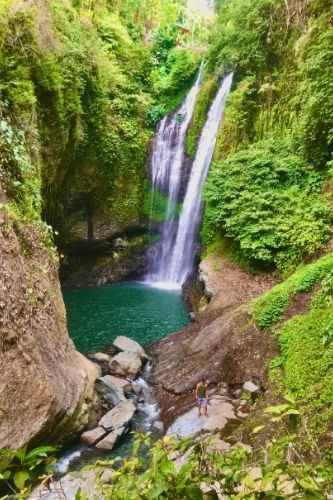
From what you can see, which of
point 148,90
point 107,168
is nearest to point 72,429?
point 107,168

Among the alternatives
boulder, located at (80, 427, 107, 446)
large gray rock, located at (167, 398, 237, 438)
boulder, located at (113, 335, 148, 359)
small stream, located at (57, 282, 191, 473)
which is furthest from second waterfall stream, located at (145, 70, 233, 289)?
boulder, located at (80, 427, 107, 446)

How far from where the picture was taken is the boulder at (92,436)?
7.03 m

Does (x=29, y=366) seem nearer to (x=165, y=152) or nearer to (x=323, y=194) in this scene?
(x=323, y=194)

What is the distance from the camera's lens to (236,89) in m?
15.8

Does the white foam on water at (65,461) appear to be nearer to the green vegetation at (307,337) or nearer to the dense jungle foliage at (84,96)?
A: the green vegetation at (307,337)

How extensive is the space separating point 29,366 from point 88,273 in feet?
37.1

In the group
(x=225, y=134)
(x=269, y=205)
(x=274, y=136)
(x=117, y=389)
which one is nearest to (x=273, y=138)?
(x=274, y=136)

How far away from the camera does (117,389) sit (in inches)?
335

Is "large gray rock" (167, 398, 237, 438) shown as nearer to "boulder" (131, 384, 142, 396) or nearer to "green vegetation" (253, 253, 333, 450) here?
"green vegetation" (253, 253, 333, 450)

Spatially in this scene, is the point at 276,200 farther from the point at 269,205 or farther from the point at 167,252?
the point at 167,252

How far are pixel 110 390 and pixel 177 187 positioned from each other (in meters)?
10.9

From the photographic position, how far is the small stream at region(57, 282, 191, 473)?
865cm

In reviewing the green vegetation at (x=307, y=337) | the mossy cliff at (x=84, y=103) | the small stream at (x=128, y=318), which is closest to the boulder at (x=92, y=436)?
the small stream at (x=128, y=318)

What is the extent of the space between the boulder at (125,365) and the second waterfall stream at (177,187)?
666 cm
